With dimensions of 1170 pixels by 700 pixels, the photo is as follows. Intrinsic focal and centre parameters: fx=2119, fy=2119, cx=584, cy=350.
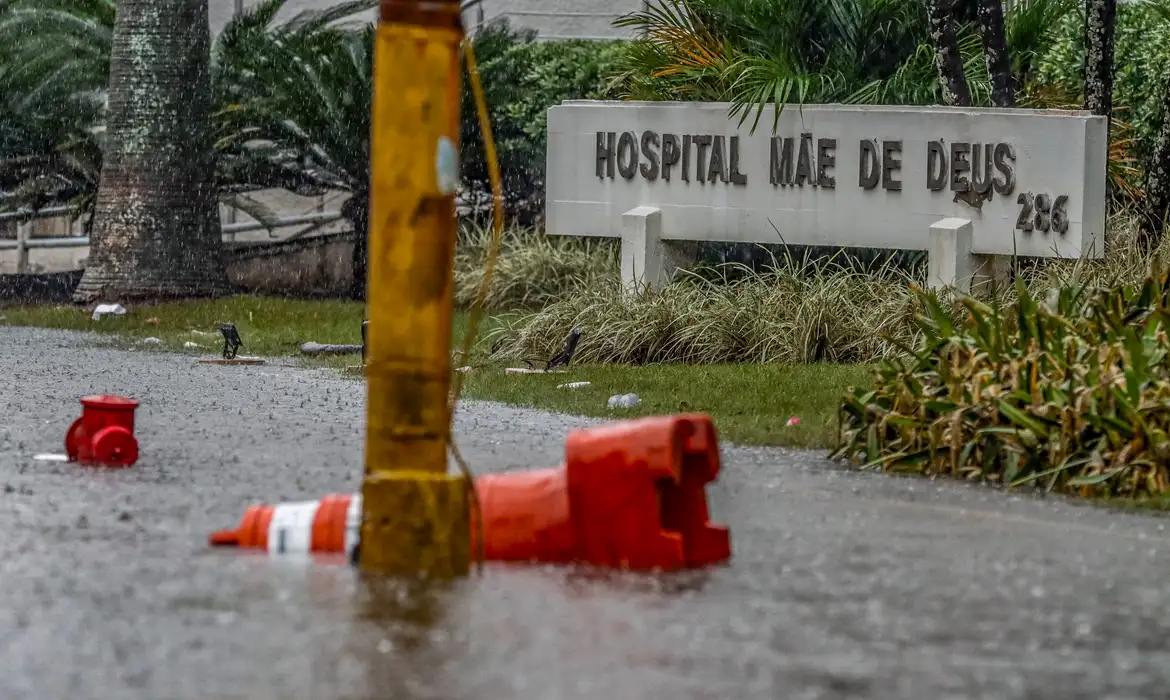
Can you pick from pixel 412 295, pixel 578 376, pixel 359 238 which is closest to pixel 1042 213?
pixel 578 376

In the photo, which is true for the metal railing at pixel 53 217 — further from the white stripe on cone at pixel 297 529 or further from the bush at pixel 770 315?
the white stripe on cone at pixel 297 529

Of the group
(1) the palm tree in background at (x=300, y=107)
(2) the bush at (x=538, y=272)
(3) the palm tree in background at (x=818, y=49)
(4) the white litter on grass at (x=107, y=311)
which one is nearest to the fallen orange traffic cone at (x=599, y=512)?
(3) the palm tree in background at (x=818, y=49)

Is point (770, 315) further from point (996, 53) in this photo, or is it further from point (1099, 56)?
point (1099, 56)

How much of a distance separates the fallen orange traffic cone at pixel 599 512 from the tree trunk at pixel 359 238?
45.6 feet

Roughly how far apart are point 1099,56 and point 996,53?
2.71 ft

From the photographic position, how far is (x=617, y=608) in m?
5.80

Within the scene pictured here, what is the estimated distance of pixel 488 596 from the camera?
589cm

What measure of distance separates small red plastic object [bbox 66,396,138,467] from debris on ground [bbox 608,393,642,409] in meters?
3.37

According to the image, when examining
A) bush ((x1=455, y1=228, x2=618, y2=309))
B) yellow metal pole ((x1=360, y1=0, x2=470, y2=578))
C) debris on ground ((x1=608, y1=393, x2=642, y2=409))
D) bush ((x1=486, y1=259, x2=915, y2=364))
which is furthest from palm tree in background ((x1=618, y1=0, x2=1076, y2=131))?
yellow metal pole ((x1=360, y1=0, x2=470, y2=578))

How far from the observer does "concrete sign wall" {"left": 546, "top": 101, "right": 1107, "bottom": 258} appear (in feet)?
48.0

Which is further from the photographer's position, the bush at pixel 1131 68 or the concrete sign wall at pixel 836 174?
the bush at pixel 1131 68

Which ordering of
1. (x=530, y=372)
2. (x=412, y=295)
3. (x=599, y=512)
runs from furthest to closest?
(x=530, y=372) → (x=599, y=512) → (x=412, y=295)

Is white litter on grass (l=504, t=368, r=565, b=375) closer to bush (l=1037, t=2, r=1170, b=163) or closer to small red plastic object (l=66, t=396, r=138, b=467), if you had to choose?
small red plastic object (l=66, t=396, r=138, b=467)

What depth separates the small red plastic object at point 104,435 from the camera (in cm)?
874
